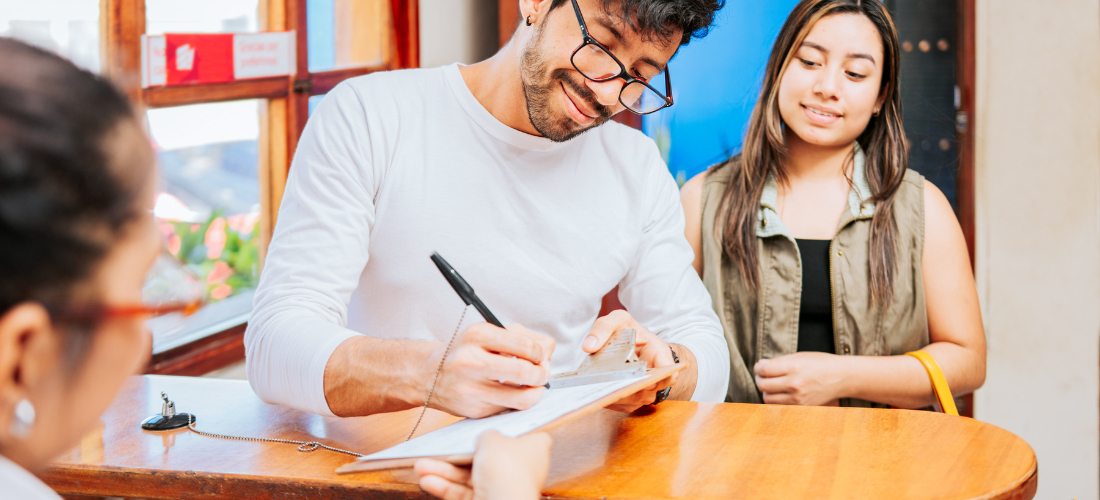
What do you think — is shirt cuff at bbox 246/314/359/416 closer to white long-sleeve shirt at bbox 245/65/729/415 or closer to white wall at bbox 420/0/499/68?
white long-sleeve shirt at bbox 245/65/729/415

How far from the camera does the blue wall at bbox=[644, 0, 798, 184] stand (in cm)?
282

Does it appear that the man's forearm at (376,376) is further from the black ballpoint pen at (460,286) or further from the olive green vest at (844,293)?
the olive green vest at (844,293)

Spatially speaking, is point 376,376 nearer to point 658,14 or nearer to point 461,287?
point 461,287

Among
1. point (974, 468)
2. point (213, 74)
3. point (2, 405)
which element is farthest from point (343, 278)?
point (213, 74)

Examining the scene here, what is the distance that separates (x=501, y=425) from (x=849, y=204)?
3.92 ft

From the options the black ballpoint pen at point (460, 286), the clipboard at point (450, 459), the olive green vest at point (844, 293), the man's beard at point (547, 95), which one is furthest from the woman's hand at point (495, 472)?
the olive green vest at point (844, 293)

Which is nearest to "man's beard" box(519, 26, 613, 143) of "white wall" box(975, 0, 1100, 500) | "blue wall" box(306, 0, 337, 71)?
"blue wall" box(306, 0, 337, 71)

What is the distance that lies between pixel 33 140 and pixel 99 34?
1.64 metres

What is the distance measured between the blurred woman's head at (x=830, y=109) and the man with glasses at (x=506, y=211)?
0.28 meters

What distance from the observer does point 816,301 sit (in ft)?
5.88

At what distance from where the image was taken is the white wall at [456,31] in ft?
9.93

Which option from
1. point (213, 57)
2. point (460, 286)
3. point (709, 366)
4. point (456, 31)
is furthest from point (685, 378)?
point (456, 31)

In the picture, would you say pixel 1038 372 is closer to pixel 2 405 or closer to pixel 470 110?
pixel 470 110

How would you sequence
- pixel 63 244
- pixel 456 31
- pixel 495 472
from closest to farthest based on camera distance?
pixel 63 244 < pixel 495 472 < pixel 456 31
